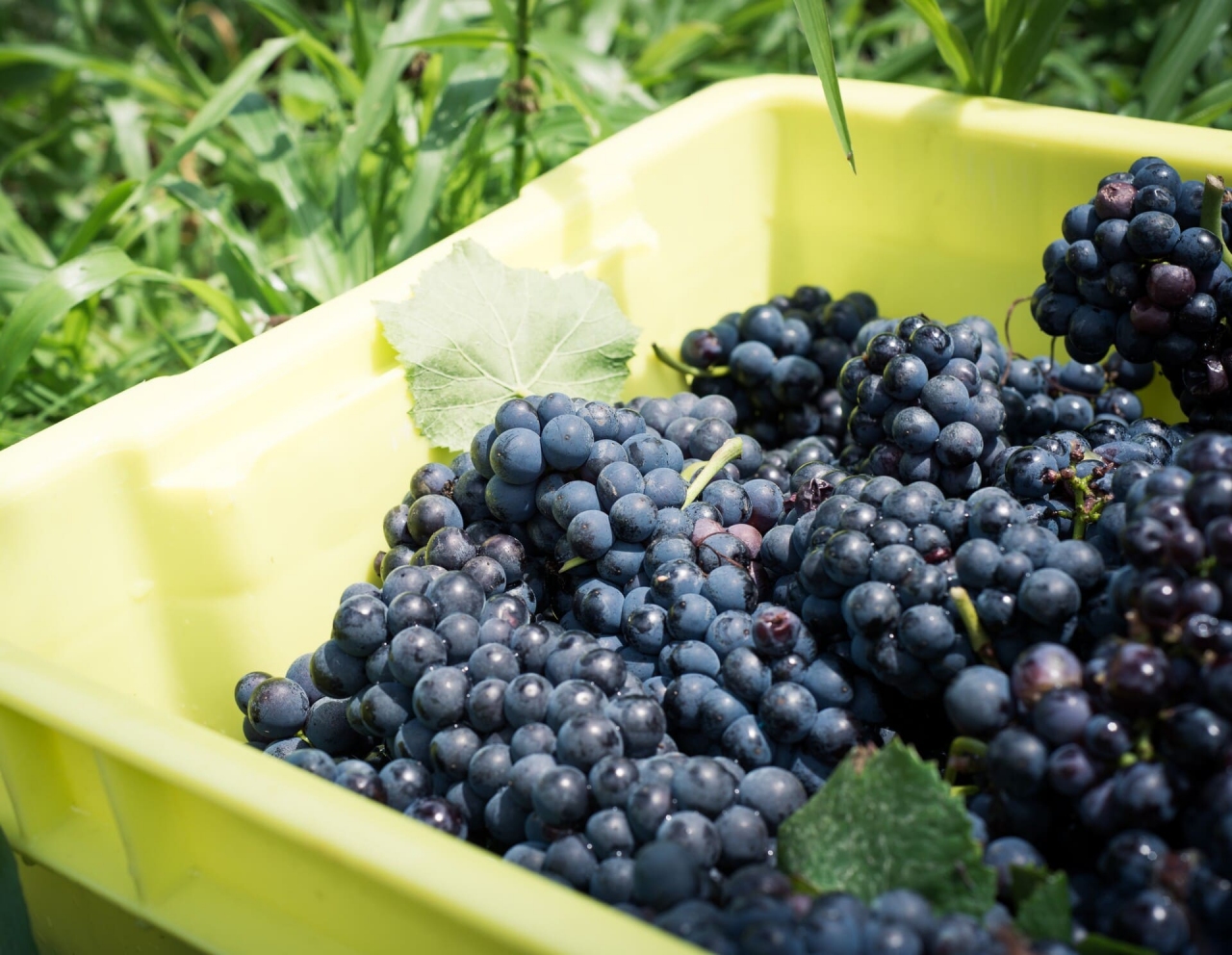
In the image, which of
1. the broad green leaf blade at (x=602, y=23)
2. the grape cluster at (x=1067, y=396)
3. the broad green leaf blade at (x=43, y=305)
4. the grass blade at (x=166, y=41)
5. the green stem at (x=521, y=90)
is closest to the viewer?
the grape cluster at (x=1067, y=396)

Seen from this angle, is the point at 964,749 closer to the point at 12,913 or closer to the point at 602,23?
the point at 12,913

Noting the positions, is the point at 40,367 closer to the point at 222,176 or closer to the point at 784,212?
the point at 222,176

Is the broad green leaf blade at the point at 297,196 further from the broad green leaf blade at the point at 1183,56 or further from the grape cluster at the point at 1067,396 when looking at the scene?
the broad green leaf blade at the point at 1183,56

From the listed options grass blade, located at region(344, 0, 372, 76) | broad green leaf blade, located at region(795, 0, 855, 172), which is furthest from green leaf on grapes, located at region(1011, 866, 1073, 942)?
grass blade, located at region(344, 0, 372, 76)

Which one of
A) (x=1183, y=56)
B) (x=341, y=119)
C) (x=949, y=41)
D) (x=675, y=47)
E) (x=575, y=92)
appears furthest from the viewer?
(x=675, y=47)

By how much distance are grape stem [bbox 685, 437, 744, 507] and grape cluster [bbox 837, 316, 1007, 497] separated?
111 mm

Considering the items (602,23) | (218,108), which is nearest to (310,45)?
(218,108)

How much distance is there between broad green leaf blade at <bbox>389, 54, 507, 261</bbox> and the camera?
1478mm

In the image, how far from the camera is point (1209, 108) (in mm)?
1405

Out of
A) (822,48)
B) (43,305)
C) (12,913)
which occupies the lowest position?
(12,913)

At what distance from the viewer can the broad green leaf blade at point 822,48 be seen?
3.34 ft

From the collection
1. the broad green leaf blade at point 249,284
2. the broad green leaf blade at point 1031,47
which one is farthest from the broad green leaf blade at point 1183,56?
the broad green leaf blade at point 249,284

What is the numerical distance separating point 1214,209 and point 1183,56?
A: 0.74 meters

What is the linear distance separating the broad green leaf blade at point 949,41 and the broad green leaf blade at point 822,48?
0.29 metres
